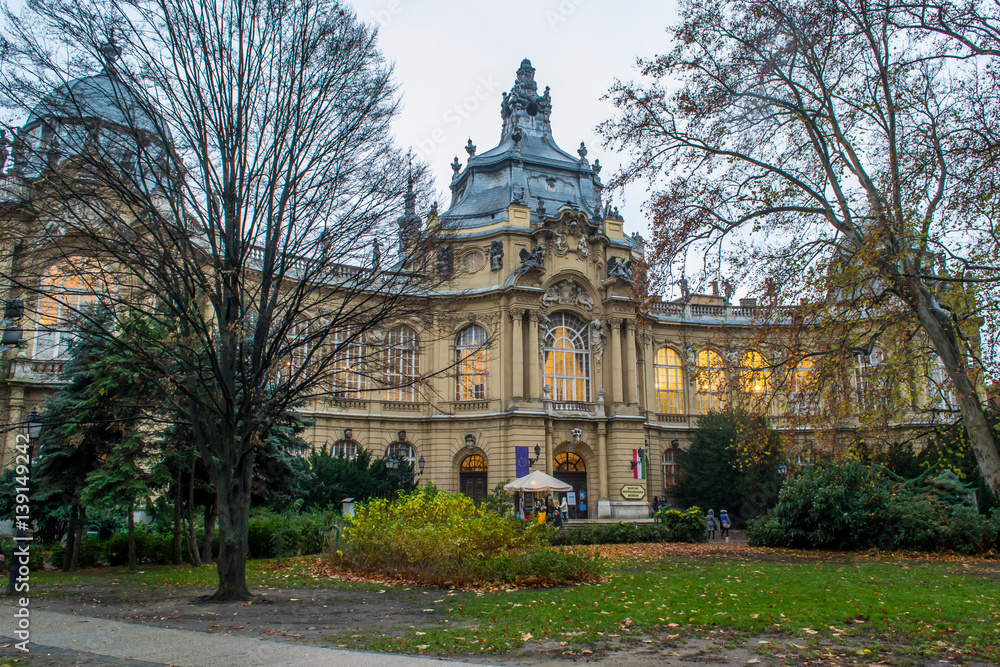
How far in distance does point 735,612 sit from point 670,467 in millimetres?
35065

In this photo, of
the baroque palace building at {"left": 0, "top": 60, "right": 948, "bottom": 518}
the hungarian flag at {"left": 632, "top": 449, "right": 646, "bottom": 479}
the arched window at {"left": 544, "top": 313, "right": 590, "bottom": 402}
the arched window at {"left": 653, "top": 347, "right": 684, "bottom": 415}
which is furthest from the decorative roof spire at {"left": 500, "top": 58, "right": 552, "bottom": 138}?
the hungarian flag at {"left": 632, "top": 449, "right": 646, "bottom": 479}

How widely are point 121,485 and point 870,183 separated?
1809cm

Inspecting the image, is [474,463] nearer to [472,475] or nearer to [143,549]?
[472,475]

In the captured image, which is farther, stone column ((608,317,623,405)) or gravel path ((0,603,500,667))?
stone column ((608,317,623,405))

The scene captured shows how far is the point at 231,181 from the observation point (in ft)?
38.9

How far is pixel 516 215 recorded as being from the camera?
41.1 m

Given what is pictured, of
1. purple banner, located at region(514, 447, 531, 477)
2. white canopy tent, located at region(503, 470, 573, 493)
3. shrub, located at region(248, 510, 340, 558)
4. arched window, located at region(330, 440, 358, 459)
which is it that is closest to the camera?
shrub, located at region(248, 510, 340, 558)

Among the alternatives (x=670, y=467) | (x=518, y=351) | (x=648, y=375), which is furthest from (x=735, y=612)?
(x=670, y=467)

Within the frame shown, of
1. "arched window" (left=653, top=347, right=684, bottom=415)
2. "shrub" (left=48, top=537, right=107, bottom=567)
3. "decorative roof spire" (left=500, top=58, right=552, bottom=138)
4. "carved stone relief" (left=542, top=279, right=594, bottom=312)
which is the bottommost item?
"shrub" (left=48, top=537, right=107, bottom=567)

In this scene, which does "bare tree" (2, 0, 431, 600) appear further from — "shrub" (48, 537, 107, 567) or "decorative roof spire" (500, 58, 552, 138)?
"decorative roof spire" (500, 58, 552, 138)

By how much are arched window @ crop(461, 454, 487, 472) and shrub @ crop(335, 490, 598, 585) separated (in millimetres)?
22850

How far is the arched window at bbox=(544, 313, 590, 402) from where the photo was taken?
40750mm

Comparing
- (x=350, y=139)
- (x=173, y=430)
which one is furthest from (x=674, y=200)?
(x=173, y=430)

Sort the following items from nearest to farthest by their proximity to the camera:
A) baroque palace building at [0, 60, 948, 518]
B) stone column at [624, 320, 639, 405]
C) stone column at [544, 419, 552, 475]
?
1. stone column at [544, 419, 552, 475]
2. baroque palace building at [0, 60, 948, 518]
3. stone column at [624, 320, 639, 405]
